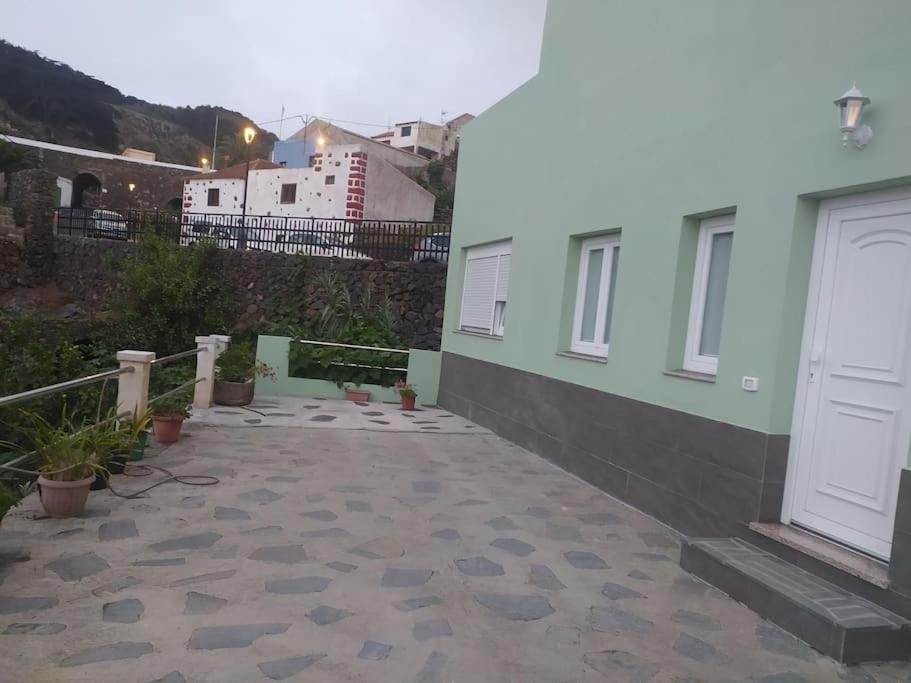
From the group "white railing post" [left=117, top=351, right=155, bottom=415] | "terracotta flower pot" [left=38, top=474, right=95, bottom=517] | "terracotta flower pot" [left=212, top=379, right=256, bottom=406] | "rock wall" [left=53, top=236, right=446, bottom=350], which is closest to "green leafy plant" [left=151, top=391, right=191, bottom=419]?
"white railing post" [left=117, top=351, right=155, bottom=415]

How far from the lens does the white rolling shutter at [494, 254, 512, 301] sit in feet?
27.5

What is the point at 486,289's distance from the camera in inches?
351

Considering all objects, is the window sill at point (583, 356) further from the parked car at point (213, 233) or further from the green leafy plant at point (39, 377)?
the parked car at point (213, 233)

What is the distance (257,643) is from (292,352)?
8068 millimetres

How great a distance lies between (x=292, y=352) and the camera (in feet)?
34.4

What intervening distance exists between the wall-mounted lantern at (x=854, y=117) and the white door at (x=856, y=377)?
0.33 m

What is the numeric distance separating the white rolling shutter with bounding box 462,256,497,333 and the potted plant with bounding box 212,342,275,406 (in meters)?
3.10

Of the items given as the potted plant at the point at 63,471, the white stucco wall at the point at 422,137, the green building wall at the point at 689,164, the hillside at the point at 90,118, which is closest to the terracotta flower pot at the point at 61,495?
the potted plant at the point at 63,471

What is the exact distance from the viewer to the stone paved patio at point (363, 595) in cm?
261

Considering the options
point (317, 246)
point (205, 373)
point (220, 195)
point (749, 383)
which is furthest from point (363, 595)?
point (220, 195)

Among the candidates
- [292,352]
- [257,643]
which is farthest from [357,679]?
[292,352]

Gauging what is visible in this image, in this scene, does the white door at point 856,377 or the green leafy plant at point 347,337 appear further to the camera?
the green leafy plant at point 347,337

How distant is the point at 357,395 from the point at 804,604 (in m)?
7.98

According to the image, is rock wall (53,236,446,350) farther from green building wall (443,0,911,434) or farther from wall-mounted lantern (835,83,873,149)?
wall-mounted lantern (835,83,873,149)
